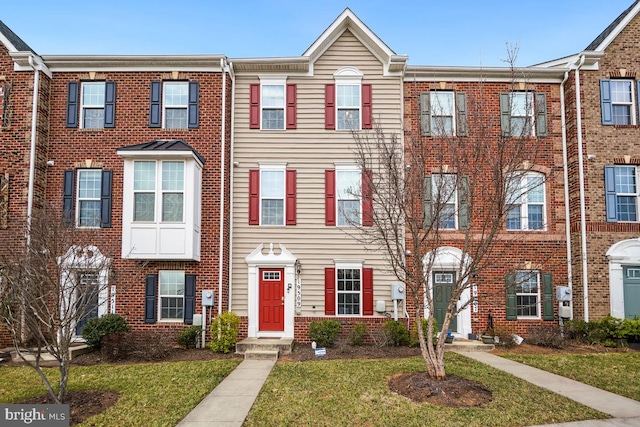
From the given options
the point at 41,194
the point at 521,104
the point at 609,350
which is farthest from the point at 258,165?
the point at 609,350

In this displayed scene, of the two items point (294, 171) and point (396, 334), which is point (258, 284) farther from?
point (396, 334)

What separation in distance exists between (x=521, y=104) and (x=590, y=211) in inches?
154

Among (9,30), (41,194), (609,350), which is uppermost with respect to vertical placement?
(9,30)

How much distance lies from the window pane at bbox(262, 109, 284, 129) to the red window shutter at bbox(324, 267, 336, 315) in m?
4.84

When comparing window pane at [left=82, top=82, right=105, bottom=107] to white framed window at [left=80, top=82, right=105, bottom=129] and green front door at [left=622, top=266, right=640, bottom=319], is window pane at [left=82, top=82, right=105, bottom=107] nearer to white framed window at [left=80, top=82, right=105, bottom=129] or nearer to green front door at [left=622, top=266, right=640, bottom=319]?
white framed window at [left=80, top=82, right=105, bottom=129]

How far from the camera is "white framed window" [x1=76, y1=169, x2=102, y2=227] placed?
41.8ft

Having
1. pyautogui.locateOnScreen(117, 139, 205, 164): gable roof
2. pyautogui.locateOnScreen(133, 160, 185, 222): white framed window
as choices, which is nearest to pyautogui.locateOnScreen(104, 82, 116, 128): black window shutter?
pyautogui.locateOnScreen(117, 139, 205, 164): gable roof

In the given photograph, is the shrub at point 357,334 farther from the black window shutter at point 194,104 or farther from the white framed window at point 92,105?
the white framed window at point 92,105

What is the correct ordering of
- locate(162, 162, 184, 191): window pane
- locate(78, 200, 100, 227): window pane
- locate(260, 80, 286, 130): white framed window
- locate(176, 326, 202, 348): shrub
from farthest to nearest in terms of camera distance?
locate(260, 80, 286, 130): white framed window
locate(78, 200, 100, 227): window pane
locate(162, 162, 184, 191): window pane
locate(176, 326, 202, 348): shrub

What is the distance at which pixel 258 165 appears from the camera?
13.3 metres

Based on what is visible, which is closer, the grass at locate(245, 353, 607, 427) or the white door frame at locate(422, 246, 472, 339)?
the grass at locate(245, 353, 607, 427)


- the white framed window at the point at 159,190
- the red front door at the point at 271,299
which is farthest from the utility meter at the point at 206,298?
the white framed window at the point at 159,190

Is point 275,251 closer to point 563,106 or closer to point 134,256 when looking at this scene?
point 134,256

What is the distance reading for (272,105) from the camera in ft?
44.3
